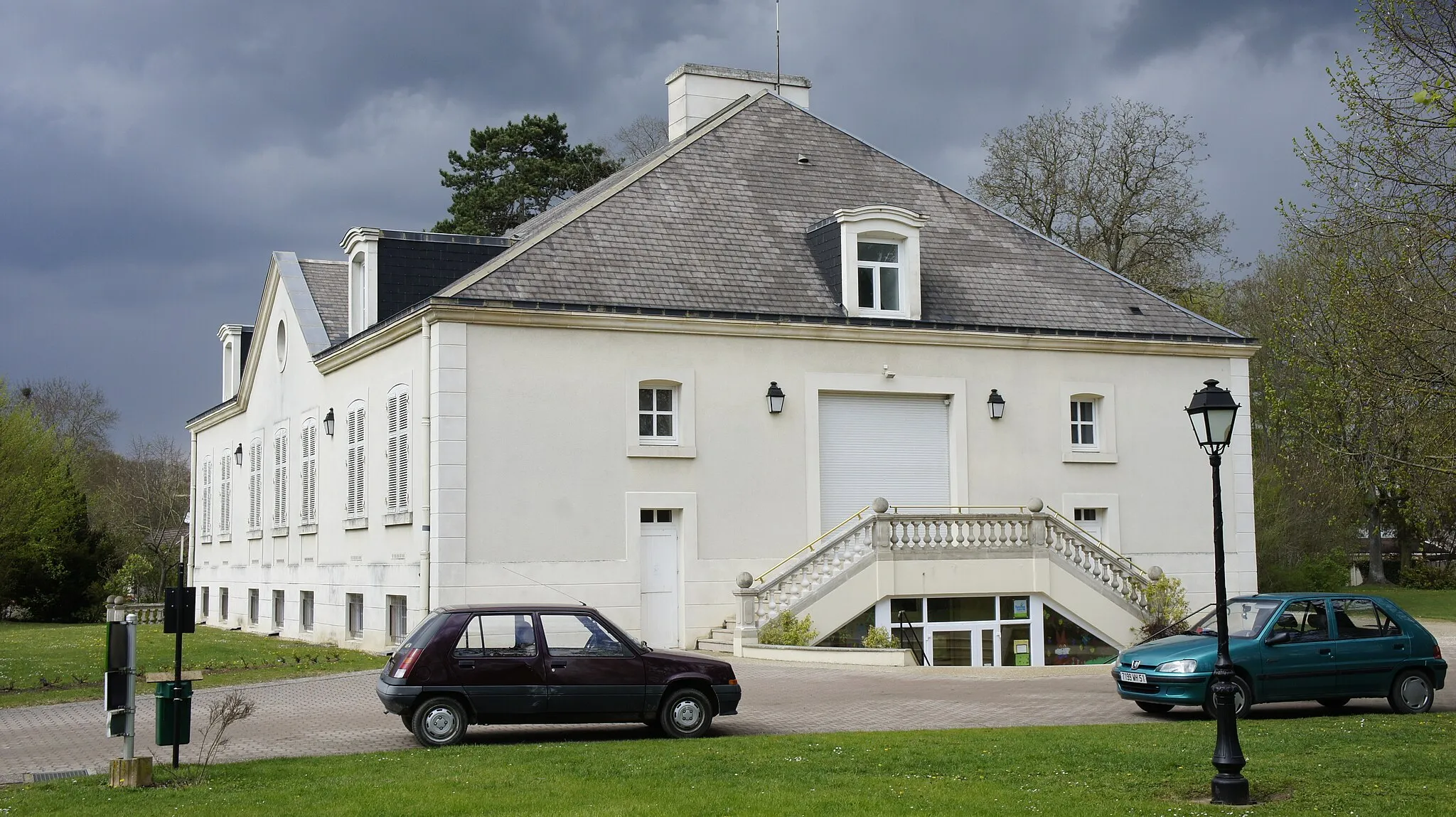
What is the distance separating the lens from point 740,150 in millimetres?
30859

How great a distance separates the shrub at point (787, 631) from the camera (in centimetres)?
2461

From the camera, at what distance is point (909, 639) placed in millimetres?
26453

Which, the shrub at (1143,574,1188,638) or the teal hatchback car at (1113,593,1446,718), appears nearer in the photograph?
the teal hatchback car at (1113,593,1446,718)

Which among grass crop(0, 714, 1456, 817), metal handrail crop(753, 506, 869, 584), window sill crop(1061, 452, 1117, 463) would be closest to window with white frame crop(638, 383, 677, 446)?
metal handrail crop(753, 506, 869, 584)

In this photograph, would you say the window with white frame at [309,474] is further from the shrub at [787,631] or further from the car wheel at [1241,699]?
the car wheel at [1241,699]

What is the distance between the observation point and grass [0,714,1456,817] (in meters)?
10.9

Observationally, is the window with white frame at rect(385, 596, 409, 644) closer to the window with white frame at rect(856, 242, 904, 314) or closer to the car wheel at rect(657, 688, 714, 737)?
the window with white frame at rect(856, 242, 904, 314)

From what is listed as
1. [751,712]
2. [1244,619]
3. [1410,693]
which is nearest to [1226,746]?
[1244,619]

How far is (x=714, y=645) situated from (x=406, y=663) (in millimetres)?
11370

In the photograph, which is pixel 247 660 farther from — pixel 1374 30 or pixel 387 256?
pixel 1374 30

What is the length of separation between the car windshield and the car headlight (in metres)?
0.47

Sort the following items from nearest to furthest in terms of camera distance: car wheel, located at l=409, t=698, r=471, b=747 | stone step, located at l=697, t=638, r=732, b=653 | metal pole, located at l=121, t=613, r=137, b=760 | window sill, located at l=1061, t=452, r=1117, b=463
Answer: metal pole, located at l=121, t=613, r=137, b=760, car wheel, located at l=409, t=698, r=471, b=747, stone step, located at l=697, t=638, r=732, b=653, window sill, located at l=1061, t=452, r=1117, b=463

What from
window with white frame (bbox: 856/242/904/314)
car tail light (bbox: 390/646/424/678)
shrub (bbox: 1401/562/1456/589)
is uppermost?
window with white frame (bbox: 856/242/904/314)

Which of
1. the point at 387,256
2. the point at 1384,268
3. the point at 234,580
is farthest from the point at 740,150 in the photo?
the point at 234,580
